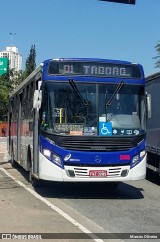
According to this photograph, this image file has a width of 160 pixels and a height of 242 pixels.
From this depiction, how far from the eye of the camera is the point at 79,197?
11922mm

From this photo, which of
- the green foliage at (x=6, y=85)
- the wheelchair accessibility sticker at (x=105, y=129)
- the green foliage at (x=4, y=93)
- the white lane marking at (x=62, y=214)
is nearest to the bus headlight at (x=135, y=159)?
the wheelchair accessibility sticker at (x=105, y=129)

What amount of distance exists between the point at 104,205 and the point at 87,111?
2.27 metres

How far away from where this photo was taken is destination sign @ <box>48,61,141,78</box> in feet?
38.7

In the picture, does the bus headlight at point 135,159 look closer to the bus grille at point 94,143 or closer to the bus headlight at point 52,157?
the bus grille at point 94,143

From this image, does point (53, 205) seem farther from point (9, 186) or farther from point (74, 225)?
point (9, 186)

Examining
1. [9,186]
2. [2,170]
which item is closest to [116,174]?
[9,186]

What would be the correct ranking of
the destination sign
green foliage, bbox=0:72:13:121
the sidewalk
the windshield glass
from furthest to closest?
green foliage, bbox=0:72:13:121 < the destination sign < the windshield glass < the sidewalk

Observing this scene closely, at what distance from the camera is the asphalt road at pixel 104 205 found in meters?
8.37

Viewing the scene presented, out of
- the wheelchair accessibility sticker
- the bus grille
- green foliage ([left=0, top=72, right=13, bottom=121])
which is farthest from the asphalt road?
green foliage ([left=0, top=72, right=13, bottom=121])

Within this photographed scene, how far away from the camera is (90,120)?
1147 cm

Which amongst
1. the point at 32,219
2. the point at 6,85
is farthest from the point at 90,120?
the point at 6,85

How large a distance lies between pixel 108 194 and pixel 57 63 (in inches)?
144

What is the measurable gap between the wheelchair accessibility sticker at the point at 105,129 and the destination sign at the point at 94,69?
50.1 inches

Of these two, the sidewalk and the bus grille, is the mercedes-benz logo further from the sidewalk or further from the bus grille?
the sidewalk
